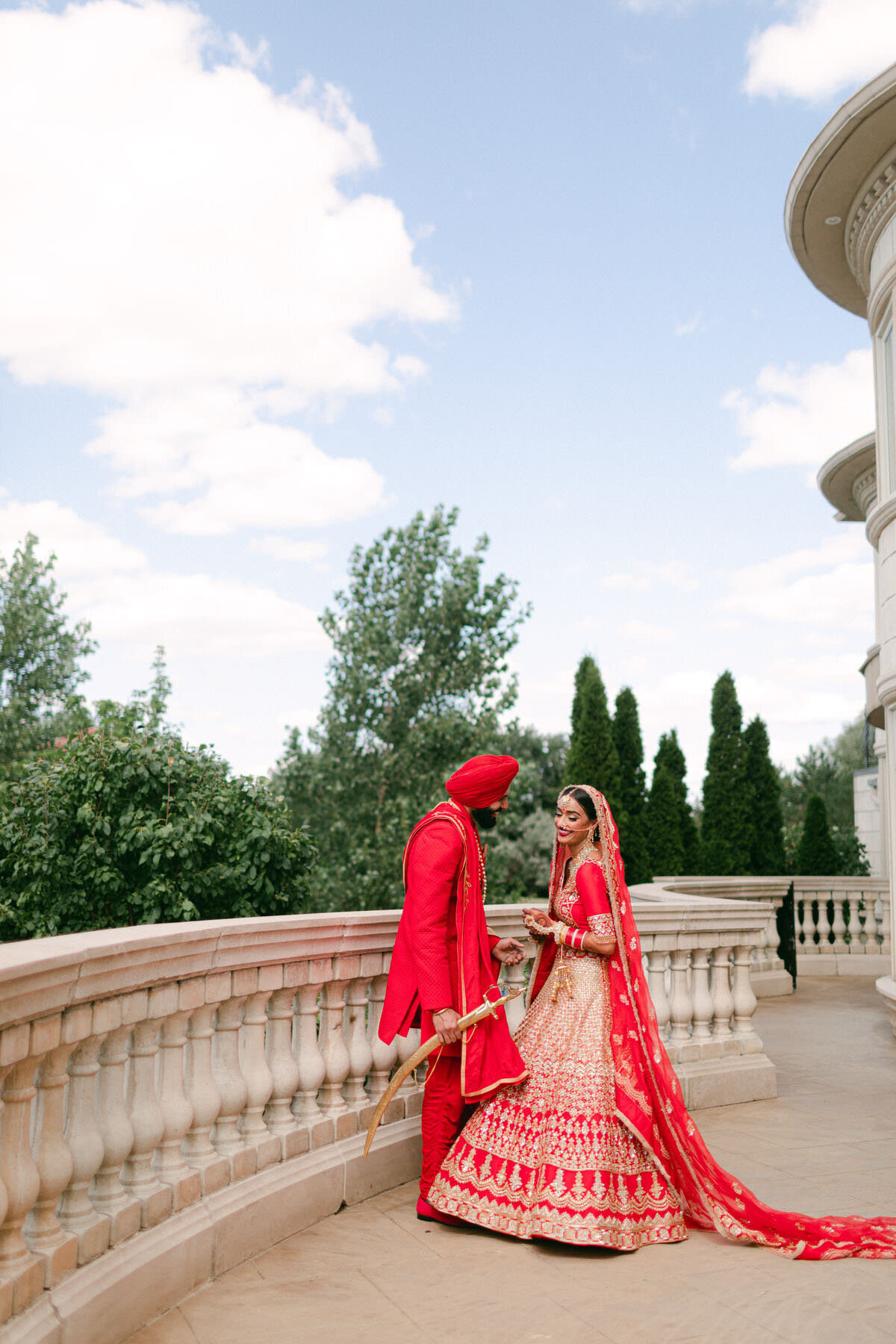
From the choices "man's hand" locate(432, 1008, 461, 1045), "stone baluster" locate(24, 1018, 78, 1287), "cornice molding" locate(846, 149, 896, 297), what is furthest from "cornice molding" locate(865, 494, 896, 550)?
"stone baluster" locate(24, 1018, 78, 1287)

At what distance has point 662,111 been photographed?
35.2 ft

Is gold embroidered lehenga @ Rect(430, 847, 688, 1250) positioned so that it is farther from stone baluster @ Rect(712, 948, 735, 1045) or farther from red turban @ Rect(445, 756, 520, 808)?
stone baluster @ Rect(712, 948, 735, 1045)

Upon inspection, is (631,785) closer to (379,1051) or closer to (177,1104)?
(379,1051)

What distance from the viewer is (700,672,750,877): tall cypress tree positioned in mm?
23000

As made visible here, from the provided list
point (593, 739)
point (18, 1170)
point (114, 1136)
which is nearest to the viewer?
point (18, 1170)

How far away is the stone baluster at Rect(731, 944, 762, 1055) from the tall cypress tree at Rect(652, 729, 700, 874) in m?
17.6

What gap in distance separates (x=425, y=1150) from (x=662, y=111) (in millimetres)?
9872

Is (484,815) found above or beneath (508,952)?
above

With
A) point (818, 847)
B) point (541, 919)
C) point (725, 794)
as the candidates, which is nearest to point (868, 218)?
point (541, 919)

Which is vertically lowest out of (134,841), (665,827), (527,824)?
(134,841)

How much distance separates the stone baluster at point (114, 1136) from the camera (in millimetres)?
3121

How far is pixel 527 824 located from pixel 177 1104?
26169 mm

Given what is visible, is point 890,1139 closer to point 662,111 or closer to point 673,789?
point 662,111

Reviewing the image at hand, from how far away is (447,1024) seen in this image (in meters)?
4.25
